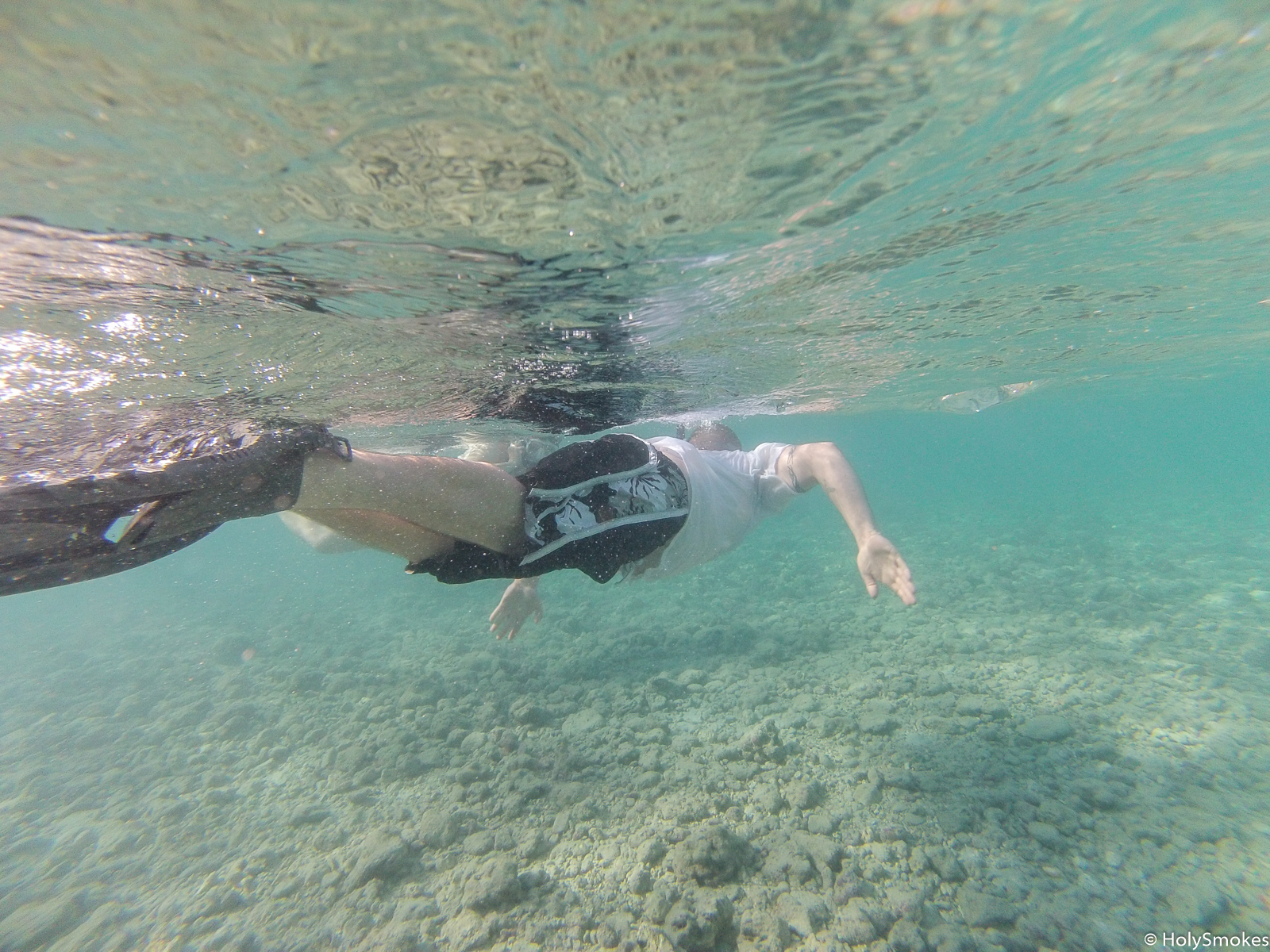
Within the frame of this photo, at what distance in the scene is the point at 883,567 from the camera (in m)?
3.50

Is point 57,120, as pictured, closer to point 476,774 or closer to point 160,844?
point 476,774

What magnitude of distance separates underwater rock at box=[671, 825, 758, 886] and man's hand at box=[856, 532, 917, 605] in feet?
8.98

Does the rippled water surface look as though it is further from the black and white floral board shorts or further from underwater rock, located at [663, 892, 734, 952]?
underwater rock, located at [663, 892, 734, 952]

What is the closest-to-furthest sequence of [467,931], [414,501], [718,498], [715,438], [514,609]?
[414,501]
[467,931]
[718,498]
[514,609]
[715,438]

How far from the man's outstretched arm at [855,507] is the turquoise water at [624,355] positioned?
212cm

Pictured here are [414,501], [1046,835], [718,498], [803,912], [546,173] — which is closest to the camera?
[414,501]

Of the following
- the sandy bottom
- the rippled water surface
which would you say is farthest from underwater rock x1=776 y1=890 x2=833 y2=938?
the rippled water surface

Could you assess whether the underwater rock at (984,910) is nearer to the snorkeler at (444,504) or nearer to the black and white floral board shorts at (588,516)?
the snorkeler at (444,504)

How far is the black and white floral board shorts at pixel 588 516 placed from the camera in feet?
11.7

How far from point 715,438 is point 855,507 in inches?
133

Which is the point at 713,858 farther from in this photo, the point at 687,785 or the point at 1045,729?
the point at 1045,729

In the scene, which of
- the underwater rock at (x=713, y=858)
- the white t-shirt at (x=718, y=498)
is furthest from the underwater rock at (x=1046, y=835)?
the white t-shirt at (x=718, y=498)

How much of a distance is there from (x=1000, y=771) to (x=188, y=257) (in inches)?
353

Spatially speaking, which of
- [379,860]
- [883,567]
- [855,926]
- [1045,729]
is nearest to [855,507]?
[883,567]
